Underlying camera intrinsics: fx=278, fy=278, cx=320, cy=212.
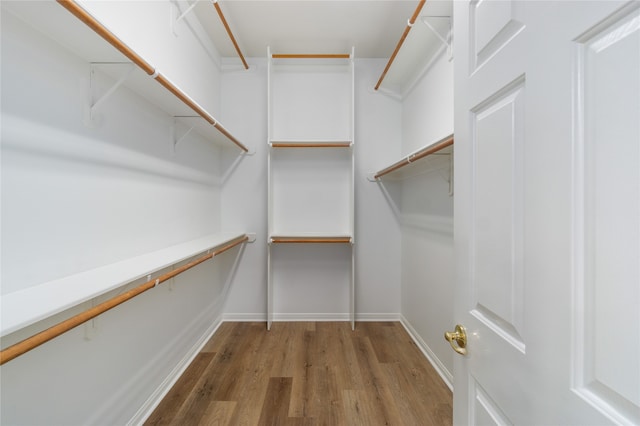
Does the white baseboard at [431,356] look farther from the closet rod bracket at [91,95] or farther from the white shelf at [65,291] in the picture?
the closet rod bracket at [91,95]

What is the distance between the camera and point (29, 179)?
0.82 meters

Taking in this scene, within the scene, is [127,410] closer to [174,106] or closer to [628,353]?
[174,106]

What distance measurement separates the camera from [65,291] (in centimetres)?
79

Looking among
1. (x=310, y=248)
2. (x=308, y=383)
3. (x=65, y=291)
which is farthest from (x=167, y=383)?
(x=310, y=248)

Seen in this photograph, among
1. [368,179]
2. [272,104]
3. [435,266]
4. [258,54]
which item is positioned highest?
[258,54]

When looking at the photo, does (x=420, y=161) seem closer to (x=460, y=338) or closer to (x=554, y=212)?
(x=460, y=338)

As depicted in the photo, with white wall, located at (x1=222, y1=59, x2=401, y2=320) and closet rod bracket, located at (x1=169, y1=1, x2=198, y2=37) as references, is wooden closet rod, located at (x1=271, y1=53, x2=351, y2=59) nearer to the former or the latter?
white wall, located at (x1=222, y1=59, x2=401, y2=320)

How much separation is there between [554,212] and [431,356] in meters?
1.77

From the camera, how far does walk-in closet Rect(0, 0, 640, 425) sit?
1.20 ft

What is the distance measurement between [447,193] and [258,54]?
1962mm

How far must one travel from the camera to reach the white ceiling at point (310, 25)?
1863 mm

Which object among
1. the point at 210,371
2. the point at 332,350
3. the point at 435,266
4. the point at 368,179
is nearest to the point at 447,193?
the point at 435,266

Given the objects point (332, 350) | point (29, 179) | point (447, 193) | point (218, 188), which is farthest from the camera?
point (218, 188)

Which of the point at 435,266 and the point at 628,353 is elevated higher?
the point at 628,353
